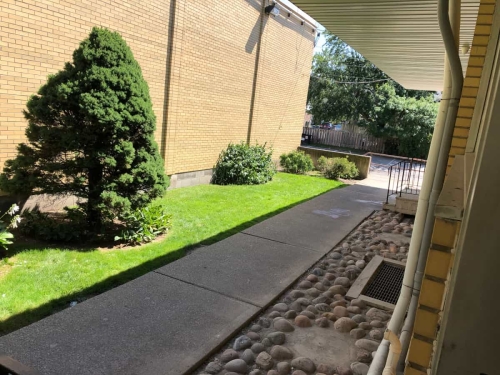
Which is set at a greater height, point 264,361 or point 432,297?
point 432,297

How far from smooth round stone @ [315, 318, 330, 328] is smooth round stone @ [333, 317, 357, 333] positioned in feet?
0.23

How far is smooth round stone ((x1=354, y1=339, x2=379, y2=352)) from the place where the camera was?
3115 mm

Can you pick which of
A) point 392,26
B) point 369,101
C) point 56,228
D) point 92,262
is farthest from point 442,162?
point 369,101

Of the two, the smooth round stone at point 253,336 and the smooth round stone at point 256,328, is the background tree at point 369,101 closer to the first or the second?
the smooth round stone at point 256,328

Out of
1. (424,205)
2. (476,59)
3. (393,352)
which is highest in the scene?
(476,59)

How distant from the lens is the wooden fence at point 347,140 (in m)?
30.3

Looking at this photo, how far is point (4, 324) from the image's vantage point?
10.5 ft

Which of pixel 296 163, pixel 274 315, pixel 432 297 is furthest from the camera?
pixel 296 163

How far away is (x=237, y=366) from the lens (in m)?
2.75

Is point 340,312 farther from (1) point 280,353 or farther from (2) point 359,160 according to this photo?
(2) point 359,160

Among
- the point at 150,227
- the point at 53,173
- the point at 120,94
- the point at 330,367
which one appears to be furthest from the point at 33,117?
the point at 330,367

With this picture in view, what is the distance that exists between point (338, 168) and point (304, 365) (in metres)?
11.6

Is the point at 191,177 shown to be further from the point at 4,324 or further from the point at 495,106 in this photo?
the point at 495,106

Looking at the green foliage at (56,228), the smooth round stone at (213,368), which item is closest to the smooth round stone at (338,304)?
the smooth round stone at (213,368)
